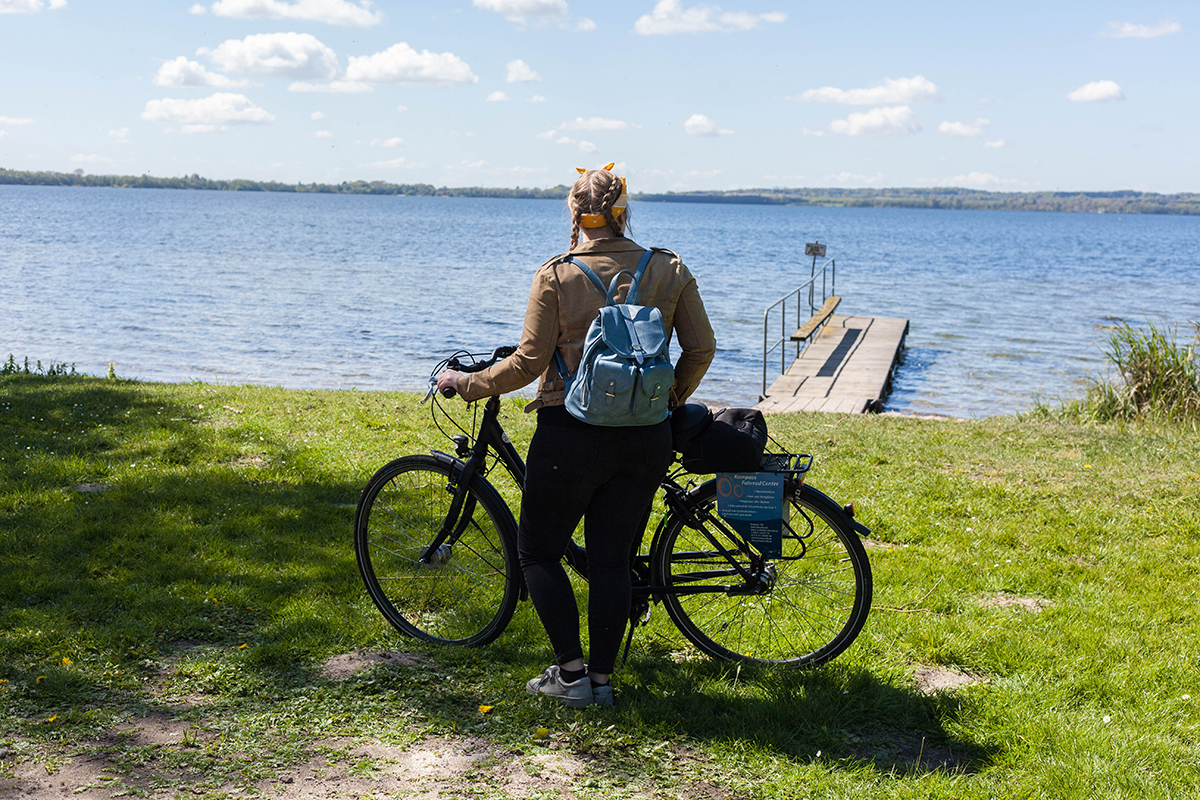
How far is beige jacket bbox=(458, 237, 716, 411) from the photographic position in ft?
10.6

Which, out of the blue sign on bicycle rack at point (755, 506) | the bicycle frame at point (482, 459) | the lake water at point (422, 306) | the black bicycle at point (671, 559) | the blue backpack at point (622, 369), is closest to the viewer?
the blue backpack at point (622, 369)

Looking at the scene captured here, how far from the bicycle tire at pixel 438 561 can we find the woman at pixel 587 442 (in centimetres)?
40

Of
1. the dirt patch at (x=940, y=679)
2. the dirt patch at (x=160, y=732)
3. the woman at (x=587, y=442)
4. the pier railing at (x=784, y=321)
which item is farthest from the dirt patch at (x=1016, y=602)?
the pier railing at (x=784, y=321)

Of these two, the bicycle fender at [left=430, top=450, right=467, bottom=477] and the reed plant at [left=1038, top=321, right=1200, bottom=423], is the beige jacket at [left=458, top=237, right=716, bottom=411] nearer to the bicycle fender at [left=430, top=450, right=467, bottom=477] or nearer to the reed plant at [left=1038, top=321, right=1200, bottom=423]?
the bicycle fender at [left=430, top=450, right=467, bottom=477]

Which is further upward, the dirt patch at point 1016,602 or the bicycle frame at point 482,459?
the bicycle frame at point 482,459

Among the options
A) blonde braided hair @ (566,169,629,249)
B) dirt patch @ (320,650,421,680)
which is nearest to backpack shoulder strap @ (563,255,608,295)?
blonde braided hair @ (566,169,629,249)

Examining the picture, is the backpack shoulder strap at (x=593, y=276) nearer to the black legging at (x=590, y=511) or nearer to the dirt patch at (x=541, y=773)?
the black legging at (x=590, y=511)

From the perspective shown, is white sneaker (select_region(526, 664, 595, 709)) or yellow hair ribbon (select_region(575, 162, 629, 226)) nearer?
yellow hair ribbon (select_region(575, 162, 629, 226))

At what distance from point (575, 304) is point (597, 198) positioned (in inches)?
14.9

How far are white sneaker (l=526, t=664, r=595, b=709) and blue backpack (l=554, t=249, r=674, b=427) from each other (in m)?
1.11

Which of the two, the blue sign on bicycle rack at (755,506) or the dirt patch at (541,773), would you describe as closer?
the dirt patch at (541,773)

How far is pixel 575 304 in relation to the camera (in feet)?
10.6

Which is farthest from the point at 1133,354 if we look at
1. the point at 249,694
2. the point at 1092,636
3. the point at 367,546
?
the point at 249,694

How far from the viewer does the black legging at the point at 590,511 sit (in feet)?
10.7
